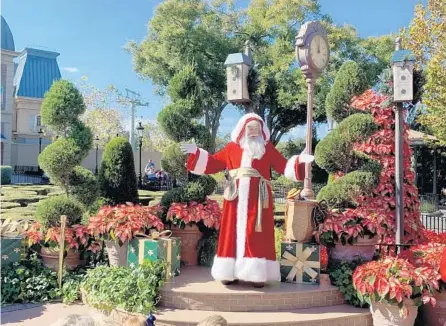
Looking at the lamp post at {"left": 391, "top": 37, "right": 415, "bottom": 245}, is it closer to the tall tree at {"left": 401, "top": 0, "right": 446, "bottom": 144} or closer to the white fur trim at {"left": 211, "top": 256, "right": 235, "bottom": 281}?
the white fur trim at {"left": 211, "top": 256, "right": 235, "bottom": 281}

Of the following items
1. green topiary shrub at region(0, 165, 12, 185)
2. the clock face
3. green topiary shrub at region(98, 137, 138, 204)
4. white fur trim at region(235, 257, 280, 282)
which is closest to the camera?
white fur trim at region(235, 257, 280, 282)

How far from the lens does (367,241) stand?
510 cm

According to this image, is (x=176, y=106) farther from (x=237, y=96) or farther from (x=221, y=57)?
(x=221, y=57)

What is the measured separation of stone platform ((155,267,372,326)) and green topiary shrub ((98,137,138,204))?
1634mm

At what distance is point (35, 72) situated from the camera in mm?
34531

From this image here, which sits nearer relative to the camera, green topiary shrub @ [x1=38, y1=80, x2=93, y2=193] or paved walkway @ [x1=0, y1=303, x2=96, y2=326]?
paved walkway @ [x1=0, y1=303, x2=96, y2=326]

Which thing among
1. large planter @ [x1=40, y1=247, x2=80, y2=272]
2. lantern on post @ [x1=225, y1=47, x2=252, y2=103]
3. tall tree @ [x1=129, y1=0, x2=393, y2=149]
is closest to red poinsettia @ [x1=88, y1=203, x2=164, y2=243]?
large planter @ [x1=40, y1=247, x2=80, y2=272]

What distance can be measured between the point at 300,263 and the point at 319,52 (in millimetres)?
2500

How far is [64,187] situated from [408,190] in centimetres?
405

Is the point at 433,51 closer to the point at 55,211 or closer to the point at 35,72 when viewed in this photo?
the point at 55,211

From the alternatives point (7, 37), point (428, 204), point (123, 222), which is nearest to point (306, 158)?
point (123, 222)

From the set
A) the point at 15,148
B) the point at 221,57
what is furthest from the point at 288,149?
the point at 15,148

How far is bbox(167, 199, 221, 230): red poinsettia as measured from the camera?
18.0ft

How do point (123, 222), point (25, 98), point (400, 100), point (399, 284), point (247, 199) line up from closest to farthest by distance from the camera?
point (399, 284) → point (247, 199) → point (123, 222) → point (400, 100) → point (25, 98)
